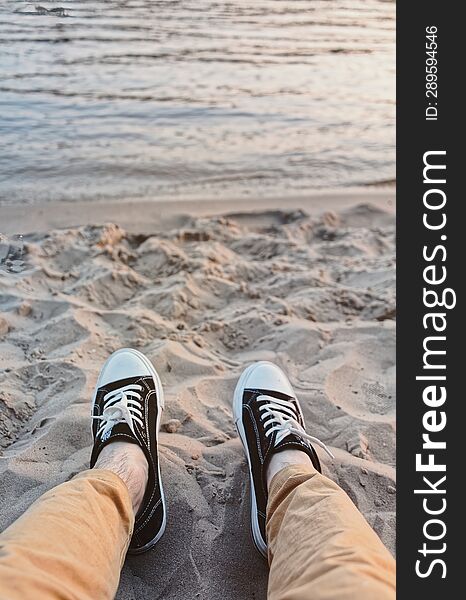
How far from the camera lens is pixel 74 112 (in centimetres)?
338

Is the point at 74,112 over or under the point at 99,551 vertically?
over

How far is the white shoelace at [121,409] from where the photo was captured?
1.55 m

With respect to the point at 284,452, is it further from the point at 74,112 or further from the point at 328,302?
the point at 74,112

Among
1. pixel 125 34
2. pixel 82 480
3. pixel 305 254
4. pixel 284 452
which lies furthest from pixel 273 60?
pixel 82 480

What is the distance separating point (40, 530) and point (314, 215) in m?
2.41

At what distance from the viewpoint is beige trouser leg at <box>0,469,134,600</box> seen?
0.90 meters

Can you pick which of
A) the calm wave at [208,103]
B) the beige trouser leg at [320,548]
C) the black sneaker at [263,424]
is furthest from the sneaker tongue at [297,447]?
the calm wave at [208,103]

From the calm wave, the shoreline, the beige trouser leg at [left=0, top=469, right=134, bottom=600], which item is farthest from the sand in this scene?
the calm wave

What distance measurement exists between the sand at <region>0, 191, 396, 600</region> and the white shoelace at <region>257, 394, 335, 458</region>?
103mm

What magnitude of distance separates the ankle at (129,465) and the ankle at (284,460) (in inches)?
12.6

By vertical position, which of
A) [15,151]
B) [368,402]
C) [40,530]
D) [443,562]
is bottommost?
[368,402]

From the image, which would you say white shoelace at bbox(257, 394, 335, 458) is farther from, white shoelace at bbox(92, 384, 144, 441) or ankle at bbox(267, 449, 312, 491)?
white shoelace at bbox(92, 384, 144, 441)

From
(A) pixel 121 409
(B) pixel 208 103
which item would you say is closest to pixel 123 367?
(A) pixel 121 409

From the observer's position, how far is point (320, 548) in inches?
39.5
